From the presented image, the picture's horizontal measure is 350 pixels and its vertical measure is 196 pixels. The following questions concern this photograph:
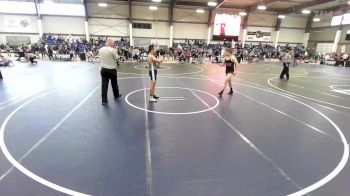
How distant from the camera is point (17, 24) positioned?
26.7 metres

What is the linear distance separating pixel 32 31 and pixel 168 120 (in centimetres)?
2873

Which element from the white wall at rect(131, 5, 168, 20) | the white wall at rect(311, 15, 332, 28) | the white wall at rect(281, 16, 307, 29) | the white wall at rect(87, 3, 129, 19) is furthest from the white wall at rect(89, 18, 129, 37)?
the white wall at rect(311, 15, 332, 28)

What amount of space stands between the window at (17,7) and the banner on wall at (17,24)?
86cm

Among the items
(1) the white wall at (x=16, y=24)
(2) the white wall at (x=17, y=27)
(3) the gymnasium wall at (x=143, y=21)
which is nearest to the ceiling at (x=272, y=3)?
(3) the gymnasium wall at (x=143, y=21)

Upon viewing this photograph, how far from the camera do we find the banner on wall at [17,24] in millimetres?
26406

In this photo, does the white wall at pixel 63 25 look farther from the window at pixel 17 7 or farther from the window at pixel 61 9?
the window at pixel 17 7

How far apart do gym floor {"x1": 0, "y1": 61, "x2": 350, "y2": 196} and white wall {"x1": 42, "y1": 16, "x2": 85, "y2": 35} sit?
22.7m

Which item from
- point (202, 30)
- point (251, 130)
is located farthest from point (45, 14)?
point (251, 130)

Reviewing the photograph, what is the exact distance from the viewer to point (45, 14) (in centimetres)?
2661

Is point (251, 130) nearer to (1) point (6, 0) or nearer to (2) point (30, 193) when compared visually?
(2) point (30, 193)

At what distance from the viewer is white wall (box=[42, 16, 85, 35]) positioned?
1064 inches

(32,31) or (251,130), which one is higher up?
(32,31)

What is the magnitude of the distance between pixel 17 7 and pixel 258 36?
30820 millimetres

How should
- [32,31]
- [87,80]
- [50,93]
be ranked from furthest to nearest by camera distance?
[32,31] < [87,80] < [50,93]
